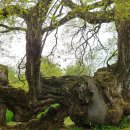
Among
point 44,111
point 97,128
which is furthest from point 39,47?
point 97,128

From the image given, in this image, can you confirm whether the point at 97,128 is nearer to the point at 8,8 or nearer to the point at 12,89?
the point at 12,89

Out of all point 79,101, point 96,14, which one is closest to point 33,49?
point 79,101

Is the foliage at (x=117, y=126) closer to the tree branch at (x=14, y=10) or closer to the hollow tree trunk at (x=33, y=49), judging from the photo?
the hollow tree trunk at (x=33, y=49)

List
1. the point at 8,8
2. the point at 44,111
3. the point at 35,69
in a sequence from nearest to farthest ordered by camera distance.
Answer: the point at 8,8
the point at 35,69
the point at 44,111

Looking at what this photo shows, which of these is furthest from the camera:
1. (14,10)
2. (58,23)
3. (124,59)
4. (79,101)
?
(124,59)

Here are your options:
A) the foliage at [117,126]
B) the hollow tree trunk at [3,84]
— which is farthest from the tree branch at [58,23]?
the foliage at [117,126]

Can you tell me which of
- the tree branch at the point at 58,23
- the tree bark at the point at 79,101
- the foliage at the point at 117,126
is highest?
the tree branch at the point at 58,23

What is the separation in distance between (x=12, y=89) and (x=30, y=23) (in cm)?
294

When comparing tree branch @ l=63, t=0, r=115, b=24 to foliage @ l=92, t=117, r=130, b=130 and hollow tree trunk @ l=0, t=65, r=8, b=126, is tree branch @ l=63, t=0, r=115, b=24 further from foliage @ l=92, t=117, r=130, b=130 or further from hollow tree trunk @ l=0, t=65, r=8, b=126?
foliage @ l=92, t=117, r=130, b=130

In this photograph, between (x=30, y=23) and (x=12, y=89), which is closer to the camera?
(x=30, y=23)

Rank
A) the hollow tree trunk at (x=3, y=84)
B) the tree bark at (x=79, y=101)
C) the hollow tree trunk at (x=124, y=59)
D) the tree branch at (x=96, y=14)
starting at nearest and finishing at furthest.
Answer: the tree bark at (x=79, y=101)
the hollow tree trunk at (x=3, y=84)
the hollow tree trunk at (x=124, y=59)
the tree branch at (x=96, y=14)

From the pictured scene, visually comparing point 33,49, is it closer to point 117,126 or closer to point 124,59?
point 124,59

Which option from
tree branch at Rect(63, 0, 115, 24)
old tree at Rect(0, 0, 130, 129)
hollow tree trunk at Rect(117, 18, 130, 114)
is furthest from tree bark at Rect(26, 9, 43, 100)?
hollow tree trunk at Rect(117, 18, 130, 114)

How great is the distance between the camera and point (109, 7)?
1664 cm
